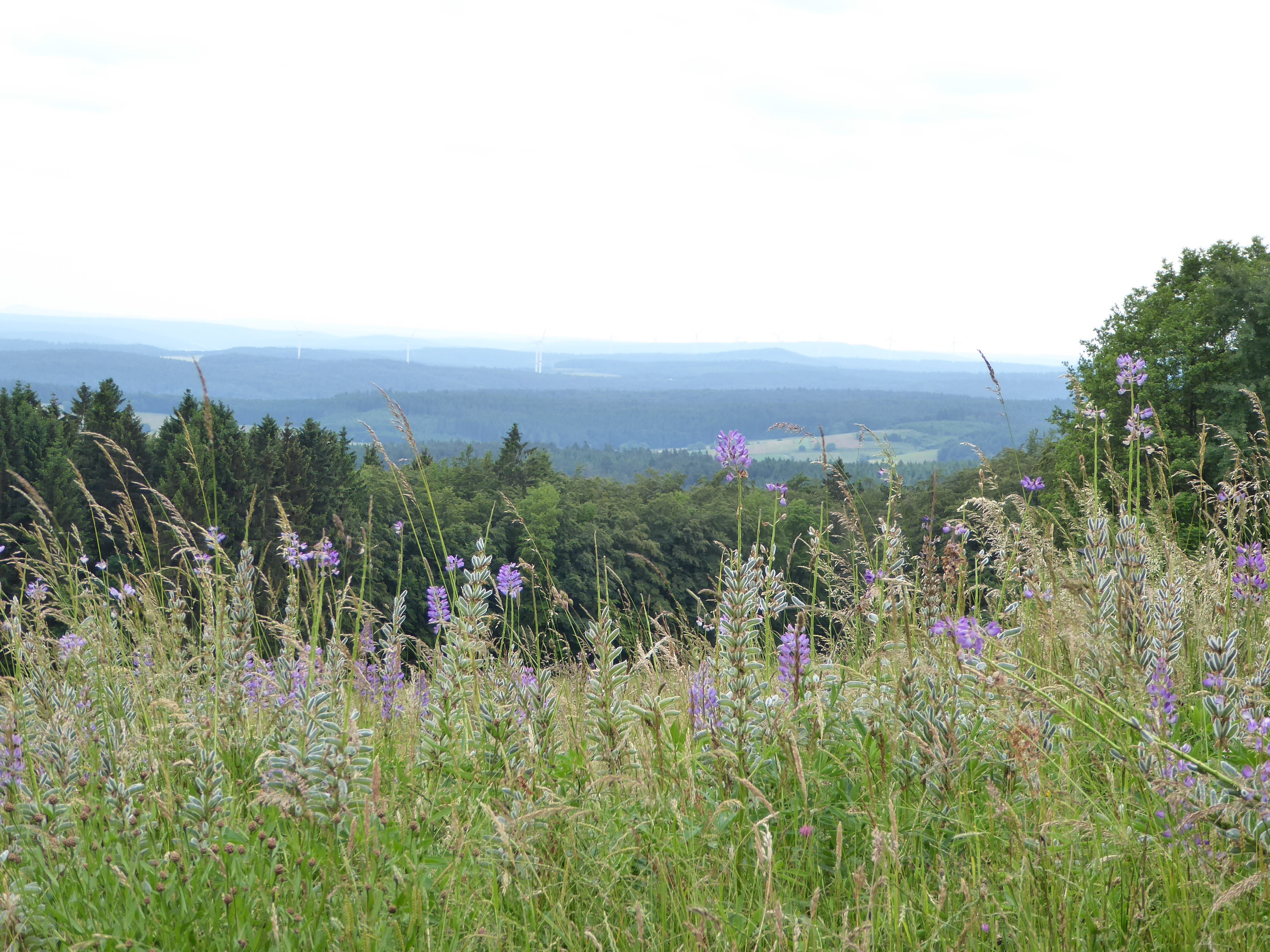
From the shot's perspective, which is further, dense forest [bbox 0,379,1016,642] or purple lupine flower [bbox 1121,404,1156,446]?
dense forest [bbox 0,379,1016,642]

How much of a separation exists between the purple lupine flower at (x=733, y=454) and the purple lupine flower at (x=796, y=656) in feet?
2.33

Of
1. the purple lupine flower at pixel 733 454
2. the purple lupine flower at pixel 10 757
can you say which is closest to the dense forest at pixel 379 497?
the purple lupine flower at pixel 733 454

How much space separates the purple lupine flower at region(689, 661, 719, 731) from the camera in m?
2.80

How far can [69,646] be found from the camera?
371 centimetres

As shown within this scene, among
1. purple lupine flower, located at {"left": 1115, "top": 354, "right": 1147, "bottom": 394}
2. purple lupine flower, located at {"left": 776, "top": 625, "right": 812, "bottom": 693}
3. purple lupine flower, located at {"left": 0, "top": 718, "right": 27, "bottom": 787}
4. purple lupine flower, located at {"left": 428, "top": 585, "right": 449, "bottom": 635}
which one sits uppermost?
purple lupine flower, located at {"left": 1115, "top": 354, "right": 1147, "bottom": 394}

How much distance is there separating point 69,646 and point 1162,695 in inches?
154

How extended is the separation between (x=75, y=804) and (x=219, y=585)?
39.4 inches

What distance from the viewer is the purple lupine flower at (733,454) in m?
3.38

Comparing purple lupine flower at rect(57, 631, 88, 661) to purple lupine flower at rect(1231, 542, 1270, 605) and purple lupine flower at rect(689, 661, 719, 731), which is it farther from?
purple lupine flower at rect(1231, 542, 1270, 605)

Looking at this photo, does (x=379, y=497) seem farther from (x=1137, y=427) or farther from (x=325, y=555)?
(x=1137, y=427)

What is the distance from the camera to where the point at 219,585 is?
3344 mm

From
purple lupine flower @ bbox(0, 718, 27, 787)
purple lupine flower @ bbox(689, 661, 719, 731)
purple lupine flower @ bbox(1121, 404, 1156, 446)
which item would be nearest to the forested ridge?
purple lupine flower @ bbox(1121, 404, 1156, 446)

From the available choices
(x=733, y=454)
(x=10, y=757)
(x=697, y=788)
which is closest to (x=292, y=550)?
(x=10, y=757)

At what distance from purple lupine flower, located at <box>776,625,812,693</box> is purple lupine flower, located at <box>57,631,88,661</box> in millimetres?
2699
